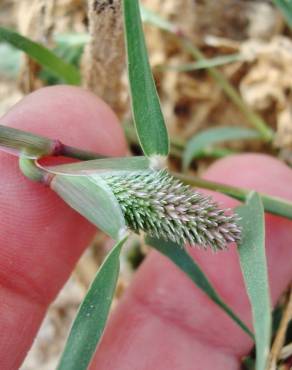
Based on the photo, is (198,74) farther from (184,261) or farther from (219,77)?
(184,261)

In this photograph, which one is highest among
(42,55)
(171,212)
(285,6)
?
(285,6)

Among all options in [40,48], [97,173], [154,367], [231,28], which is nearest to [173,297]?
[154,367]

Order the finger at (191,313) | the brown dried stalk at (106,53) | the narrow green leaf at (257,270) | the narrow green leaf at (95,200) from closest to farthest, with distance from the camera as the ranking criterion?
the narrow green leaf at (257,270), the narrow green leaf at (95,200), the brown dried stalk at (106,53), the finger at (191,313)

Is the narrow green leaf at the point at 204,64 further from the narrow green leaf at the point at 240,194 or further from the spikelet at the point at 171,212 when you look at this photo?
the spikelet at the point at 171,212

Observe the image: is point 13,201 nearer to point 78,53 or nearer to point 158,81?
point 78,53

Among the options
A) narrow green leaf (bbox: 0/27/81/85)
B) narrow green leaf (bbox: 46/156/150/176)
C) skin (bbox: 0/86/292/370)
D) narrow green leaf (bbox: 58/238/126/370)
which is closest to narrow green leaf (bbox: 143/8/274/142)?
skin (bbox: 0/86/292/370)

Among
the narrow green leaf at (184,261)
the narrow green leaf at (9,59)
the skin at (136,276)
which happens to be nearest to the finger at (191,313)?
the skin at (136,276)

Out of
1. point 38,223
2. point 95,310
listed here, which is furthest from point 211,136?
point 95,310
